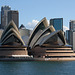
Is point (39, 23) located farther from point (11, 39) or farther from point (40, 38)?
point (11, 39)

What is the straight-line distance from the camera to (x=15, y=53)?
375ft

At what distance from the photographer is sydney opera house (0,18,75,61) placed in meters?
115

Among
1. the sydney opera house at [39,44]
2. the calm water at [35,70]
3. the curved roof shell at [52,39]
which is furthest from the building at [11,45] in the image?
the calm water at [35,70]

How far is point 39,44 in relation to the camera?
390 feet

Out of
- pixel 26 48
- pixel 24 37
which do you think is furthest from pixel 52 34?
pixel 24 37

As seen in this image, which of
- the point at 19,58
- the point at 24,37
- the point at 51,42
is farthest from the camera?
the point at 24,37

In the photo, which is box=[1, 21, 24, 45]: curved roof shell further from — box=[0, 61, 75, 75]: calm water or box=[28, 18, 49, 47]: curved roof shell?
box=[0, 61, 75, 75]: calm water

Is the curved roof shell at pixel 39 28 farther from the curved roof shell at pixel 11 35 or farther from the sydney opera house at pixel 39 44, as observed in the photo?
the curved roof shell at pixel 11 35

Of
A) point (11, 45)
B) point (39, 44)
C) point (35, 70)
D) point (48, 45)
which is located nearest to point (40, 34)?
point (39, 44)

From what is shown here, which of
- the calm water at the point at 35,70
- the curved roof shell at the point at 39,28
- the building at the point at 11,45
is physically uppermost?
the curved roof shell at the point at 39,28

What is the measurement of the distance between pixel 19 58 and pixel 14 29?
13366mm

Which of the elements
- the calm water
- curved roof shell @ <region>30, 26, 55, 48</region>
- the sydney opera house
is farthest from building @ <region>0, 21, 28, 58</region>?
the calm water

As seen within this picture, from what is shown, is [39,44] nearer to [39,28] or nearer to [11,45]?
[39,28]

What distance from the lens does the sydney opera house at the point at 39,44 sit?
115 metres
